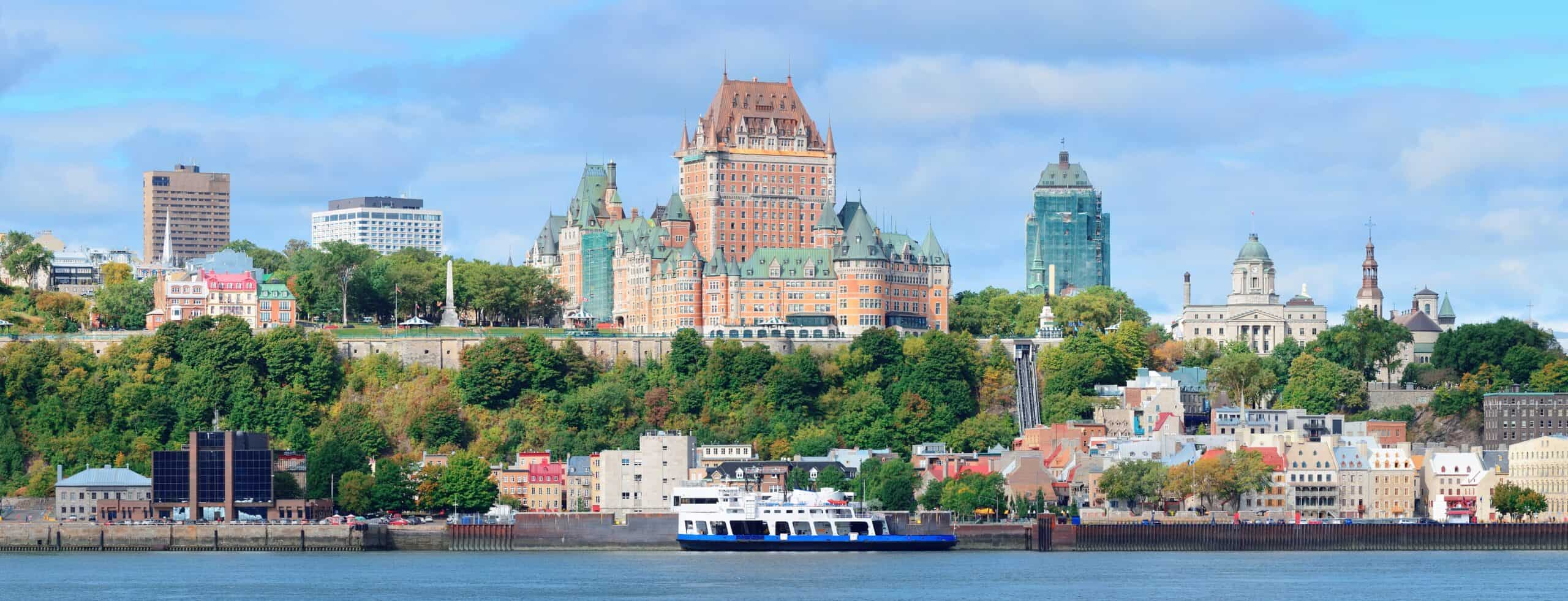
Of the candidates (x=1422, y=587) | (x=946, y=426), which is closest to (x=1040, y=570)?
(x=1422, y=587)

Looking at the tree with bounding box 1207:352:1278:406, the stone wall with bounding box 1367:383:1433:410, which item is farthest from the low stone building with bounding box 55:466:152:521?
the stone wall with bounding box 1367:383:1433:410

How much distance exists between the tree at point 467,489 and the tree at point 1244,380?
1949 inches

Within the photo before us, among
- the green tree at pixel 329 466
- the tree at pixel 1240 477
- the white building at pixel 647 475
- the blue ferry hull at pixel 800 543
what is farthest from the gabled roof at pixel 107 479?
the tree at pixel 1240 477

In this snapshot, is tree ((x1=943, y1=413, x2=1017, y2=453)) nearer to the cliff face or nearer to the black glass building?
the cliff face

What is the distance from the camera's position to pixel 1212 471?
153 metres

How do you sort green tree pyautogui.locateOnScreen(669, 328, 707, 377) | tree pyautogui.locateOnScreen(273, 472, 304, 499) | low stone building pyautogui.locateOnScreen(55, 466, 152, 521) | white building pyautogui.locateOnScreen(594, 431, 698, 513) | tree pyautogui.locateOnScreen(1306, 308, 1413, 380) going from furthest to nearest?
tree pyautogui.locateOnScreen(1306, 308, 1413, 380), green tree pyautogui.locateOnScreen(669, 328, 707, 377), tree pyautogui.locateOnScreen(273, 472, 304, 499), white building pyautogui.locateOnScreen(594, 431, 698, 513), low stone building pyautogui.locateOnScreen(55, 466, 152, 521)

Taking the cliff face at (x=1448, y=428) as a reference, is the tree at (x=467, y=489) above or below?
below

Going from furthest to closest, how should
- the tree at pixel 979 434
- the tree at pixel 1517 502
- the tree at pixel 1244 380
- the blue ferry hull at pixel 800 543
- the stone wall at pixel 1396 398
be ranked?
the tree at pixel 1244 380 < the stone wall at pixel 1396 398 < the tree at pixel 979 434 < the tree at pixel 1517 502 < the blue ferry hull at pixel 800 543

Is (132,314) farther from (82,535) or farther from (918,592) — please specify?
(918,592)

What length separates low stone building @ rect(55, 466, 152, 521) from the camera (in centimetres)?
15625

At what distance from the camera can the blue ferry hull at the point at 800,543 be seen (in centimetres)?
14500

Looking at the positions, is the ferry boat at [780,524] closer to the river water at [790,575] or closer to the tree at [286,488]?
the river water at [790,575]

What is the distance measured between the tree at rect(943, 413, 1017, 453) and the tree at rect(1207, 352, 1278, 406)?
15054 mm

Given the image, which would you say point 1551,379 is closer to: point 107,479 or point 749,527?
point 749,527
